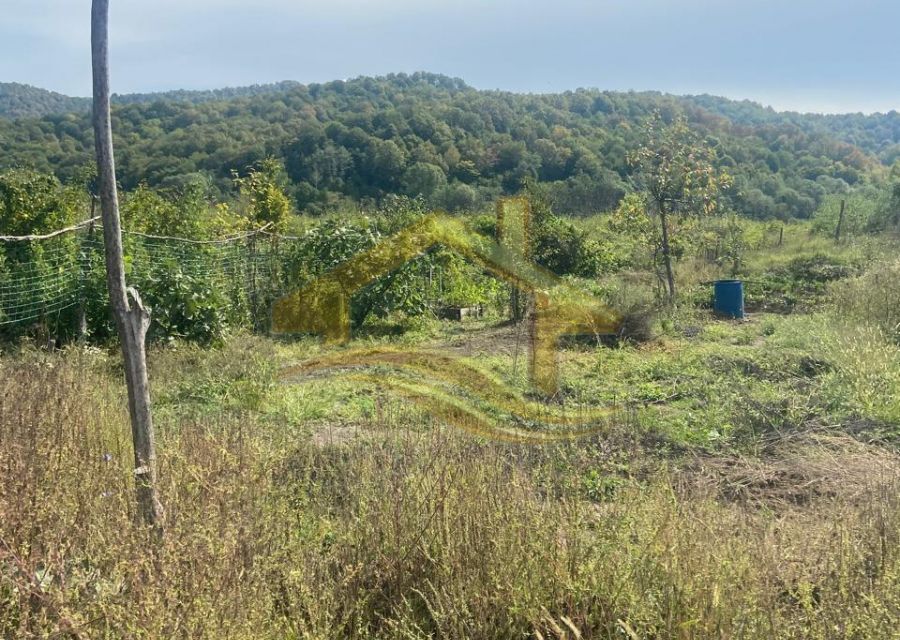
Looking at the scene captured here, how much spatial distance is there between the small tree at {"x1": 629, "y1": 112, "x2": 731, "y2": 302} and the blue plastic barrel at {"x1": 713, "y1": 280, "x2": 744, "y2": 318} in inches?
28.2

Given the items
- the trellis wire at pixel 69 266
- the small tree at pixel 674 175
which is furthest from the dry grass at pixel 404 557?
the small tree at pixel 674 175

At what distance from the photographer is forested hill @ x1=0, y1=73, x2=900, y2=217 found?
31.3 metres

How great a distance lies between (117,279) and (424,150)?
35769 millimetres

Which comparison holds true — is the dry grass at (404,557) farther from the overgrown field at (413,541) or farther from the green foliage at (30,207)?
the green foliage at (30,207)

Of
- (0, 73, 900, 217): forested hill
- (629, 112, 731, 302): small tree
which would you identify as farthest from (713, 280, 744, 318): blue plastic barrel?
(0, 73, 900, 217): forested hill

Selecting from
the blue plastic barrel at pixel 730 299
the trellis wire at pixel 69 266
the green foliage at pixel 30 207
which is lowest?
the blue plastic barrel at pixel 730 299

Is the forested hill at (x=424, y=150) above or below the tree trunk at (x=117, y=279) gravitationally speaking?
above

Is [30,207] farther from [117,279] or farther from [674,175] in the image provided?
[674,175]

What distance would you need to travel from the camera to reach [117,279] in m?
2.08

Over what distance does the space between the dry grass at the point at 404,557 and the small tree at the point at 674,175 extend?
28.4 ft

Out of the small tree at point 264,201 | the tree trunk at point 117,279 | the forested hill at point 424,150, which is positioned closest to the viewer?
the tree trunk at point 117,279

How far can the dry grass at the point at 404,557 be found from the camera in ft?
5.88

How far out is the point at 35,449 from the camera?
95.1 inches

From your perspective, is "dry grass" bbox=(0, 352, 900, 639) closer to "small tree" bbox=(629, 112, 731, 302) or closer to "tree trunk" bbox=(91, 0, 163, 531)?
"tree trunk" bbox=(91, 0, 163, 531)
